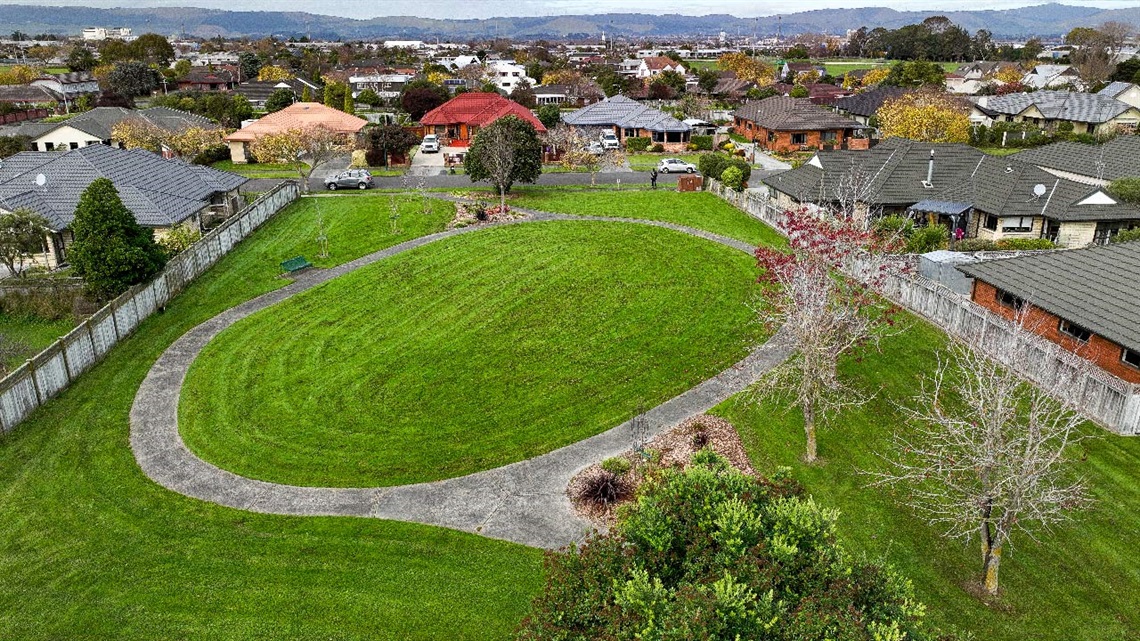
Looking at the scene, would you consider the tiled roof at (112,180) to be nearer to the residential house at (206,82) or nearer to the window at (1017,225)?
the window at (1017,225)

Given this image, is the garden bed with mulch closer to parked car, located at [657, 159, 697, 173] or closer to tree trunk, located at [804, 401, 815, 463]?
tree trunk, located at [804, 401, 815, 463]

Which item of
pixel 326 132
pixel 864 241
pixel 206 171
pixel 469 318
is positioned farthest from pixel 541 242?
pixel 326 132

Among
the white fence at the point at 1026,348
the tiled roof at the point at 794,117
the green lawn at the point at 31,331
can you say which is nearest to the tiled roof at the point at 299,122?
the green lawn at the point at 31,331

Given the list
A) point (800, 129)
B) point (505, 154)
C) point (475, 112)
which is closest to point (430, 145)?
point (475, 112)

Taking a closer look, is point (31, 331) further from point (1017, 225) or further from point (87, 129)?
point (87, 129)

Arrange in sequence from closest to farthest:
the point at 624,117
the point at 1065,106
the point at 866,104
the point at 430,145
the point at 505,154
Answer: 1. the point at 505,154
2. the point at 430,145
3. the point at 624,117
4. the point at 1065,106
5. the point at 866,104

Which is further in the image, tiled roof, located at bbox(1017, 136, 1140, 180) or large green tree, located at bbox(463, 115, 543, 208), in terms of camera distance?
large green tree, located at bbox(463, 115, 543, 208)

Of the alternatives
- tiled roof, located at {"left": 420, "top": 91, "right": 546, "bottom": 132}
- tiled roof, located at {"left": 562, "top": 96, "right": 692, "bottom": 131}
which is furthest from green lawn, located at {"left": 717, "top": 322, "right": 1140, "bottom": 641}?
tiled roof, located at {"left": 562, "top": 96, "right": 692, "bottom": 131}
